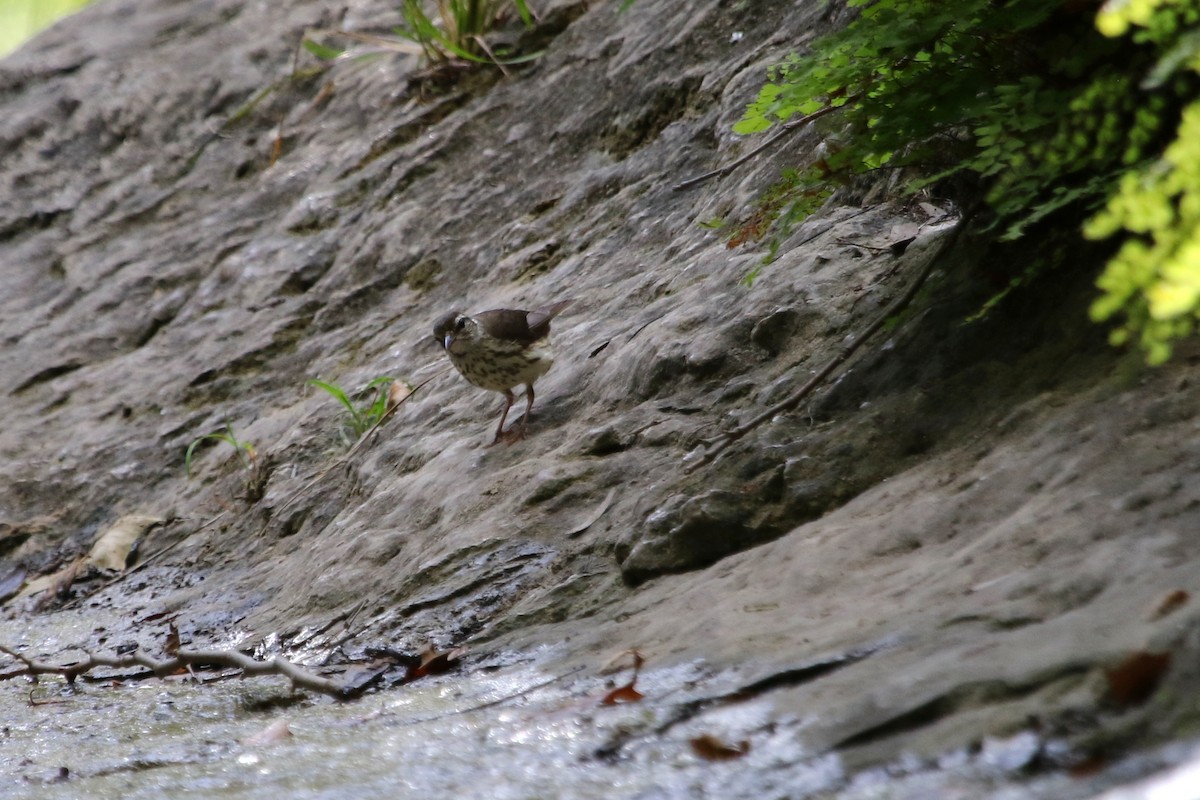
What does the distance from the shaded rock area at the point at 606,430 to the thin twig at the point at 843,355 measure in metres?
0.10

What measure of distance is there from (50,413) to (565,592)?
5.73 m

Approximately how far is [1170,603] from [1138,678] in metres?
0.19

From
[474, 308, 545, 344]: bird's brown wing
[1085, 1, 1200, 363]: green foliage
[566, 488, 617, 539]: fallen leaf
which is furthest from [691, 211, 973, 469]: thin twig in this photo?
[474, 308, 545, 344]: bird's brown wing

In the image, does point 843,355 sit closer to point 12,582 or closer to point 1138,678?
point 1138,678

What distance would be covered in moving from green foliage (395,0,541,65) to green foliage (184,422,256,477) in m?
3.02

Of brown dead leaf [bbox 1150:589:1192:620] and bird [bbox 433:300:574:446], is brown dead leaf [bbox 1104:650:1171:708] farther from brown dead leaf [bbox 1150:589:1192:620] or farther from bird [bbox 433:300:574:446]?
bird [bbox 433:300:574:446]

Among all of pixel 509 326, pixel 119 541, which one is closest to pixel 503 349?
pixel 509 326

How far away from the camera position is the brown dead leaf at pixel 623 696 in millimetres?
2420

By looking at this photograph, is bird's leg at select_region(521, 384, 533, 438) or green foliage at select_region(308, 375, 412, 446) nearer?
bird's leg at select_region(521, 384, 533, 438)

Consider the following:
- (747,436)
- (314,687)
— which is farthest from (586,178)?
(314,687)

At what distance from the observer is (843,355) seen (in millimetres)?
3266

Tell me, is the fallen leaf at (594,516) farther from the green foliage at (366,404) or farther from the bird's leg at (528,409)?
the green foliage at (366,404)

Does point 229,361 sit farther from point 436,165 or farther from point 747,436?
point 747,436

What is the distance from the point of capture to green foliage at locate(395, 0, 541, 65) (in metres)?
8.02
